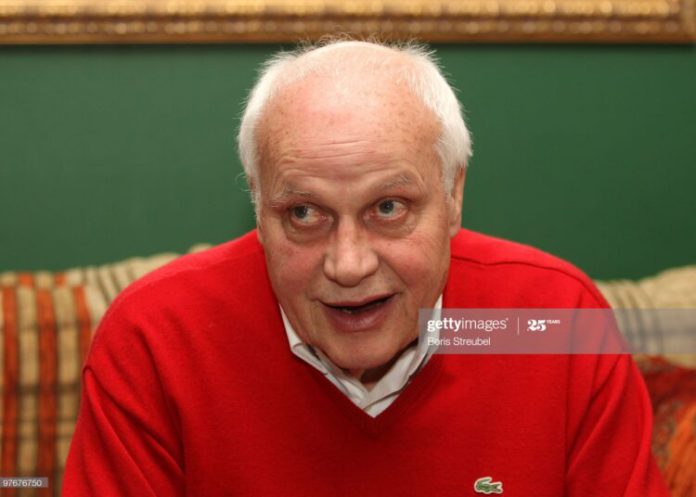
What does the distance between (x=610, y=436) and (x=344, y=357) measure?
1.38 feet

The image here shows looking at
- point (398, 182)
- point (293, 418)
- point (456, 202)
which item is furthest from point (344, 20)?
point (293, 418)

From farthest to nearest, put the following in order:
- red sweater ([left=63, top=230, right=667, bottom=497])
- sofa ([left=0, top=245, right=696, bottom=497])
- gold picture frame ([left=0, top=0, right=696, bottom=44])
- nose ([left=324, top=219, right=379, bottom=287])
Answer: gold picture frame ([left=0, top=0, right=696, bottom=44]) < sofa ([left=0, top=245, right=696, bottom=497]) < red sweater ([left=63, top=230, right=667, bottom=497]) < nose ([left=324, top=219, right=379, bottom=287])

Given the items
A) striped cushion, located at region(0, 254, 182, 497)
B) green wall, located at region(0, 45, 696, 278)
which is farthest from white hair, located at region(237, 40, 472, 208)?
green wall, located at region(0, 45, 696, 278)

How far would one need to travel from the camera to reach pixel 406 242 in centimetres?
117

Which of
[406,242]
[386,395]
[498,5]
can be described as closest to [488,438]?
[386,395]

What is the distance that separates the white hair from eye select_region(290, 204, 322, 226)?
11 centimetres

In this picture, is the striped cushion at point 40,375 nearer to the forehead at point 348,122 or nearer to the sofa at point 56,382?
the sofa at point 56,382

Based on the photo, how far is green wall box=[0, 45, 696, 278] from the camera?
6.29 ft

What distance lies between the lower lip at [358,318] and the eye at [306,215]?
0.13 metres

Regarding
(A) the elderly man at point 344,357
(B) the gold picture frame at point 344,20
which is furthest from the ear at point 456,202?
(B) the gold picture frame at point 344,20

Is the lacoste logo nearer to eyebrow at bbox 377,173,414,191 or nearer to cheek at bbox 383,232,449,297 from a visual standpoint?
cheek at bbox 383,232,449,297

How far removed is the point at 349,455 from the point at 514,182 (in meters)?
1.02

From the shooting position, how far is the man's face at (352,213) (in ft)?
3.66

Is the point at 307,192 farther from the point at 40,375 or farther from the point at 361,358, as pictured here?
the point at 40,375
